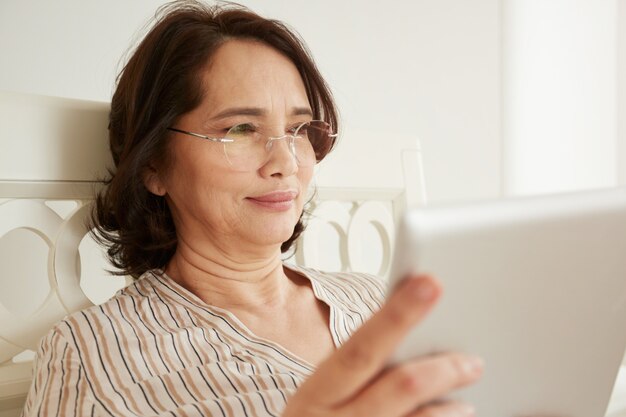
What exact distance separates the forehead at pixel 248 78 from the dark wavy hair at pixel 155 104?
0.8 inches

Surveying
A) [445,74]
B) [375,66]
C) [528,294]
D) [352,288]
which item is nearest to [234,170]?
[352,288]

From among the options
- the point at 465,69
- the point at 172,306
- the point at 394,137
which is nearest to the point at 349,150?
the point at 394,137

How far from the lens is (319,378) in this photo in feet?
1.98

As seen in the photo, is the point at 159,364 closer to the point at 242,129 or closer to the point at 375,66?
the point at 242,129

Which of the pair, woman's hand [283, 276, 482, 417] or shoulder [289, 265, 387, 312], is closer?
woman's hand [283, 276, 482, 417]

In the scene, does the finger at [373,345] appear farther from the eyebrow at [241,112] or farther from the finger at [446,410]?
the eyebrow at [241,112]

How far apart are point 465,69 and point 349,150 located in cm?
126

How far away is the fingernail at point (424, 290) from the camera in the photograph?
51 centimetres

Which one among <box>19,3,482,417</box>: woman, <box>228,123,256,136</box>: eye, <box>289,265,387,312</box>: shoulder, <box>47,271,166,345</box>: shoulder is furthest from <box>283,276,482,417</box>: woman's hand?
<box>289,265,387,312</box>: shoulder

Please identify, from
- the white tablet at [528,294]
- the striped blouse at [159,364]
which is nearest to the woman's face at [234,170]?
the striped blouse at [159,364]

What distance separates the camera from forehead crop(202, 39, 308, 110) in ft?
4.28

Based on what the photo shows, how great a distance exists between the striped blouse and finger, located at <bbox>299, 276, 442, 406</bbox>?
0.50 m

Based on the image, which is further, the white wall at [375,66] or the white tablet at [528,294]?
the white wall at [375,66]

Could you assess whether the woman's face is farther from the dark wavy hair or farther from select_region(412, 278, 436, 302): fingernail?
select_region(412, 278, 436, 302): fingernail
